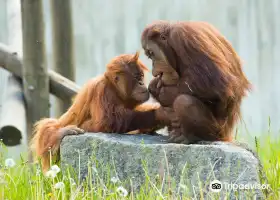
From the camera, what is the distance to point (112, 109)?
5.16 meters

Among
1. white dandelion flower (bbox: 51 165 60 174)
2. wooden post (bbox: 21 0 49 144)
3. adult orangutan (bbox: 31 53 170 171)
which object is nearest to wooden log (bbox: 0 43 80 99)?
wooden post (bbox: 21 0 49 144)

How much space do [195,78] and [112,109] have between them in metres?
0.64

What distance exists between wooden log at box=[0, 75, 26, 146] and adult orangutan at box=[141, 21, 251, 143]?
1723mm

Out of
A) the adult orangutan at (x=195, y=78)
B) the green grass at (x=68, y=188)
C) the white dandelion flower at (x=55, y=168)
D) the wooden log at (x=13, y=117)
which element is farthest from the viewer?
the wooden log at (x=13, y=117)

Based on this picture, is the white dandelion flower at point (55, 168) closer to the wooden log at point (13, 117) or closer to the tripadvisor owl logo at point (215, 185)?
the tripadvisor owl logo at point (215, 185)

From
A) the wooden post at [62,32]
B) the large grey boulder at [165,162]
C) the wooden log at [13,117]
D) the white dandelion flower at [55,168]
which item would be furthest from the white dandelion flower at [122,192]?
the wooden post at [62,32]

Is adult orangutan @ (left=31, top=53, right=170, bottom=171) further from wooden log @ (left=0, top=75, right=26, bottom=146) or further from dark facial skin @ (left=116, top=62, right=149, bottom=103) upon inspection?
wooden log @ (left=0, top=75, right=26, bottom=146)

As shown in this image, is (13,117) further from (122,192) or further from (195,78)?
(122,192)

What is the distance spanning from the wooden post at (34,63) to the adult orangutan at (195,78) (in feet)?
6.63

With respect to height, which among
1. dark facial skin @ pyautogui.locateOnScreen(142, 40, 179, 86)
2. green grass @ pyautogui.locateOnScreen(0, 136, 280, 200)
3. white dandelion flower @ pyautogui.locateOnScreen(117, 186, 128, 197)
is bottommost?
green grass @ pyautogui.locateOnScreen(0, 136, 280, 200)

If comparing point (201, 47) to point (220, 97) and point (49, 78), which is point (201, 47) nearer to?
point (220, 97)

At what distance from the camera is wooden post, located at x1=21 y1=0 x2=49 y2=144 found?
682 cm

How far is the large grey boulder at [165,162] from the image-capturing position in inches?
168

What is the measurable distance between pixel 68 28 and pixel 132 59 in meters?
2.14
